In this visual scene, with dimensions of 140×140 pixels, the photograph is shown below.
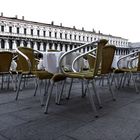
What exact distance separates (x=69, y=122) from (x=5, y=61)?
9.42 ft

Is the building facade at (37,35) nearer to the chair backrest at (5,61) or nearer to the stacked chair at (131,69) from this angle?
the stacked chair at (131,69)

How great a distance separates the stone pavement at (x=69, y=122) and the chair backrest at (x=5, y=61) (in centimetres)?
158

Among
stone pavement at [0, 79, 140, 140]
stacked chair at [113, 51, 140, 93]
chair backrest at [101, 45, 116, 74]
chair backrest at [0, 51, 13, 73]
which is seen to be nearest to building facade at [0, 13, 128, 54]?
stacked chair at [113, 51, 140, 93]

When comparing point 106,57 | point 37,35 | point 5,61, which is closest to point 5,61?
point 5,61

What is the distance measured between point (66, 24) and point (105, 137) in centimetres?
5479

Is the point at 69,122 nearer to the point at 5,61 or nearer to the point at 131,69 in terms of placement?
the point at 131,69

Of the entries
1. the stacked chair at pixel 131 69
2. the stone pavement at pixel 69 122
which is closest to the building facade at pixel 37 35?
the stacked chair at pixel 131 69

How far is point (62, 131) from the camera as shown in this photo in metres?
2.11

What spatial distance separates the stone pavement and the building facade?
33344mm

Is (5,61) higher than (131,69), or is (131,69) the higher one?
(5,61)

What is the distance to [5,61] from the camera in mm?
4828

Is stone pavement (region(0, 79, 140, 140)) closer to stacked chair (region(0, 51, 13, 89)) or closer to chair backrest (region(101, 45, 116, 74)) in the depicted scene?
chair backrest (region(101, 45, 116, 74))

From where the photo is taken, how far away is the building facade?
41.1m

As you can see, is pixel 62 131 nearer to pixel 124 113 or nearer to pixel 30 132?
pixel 30 132
